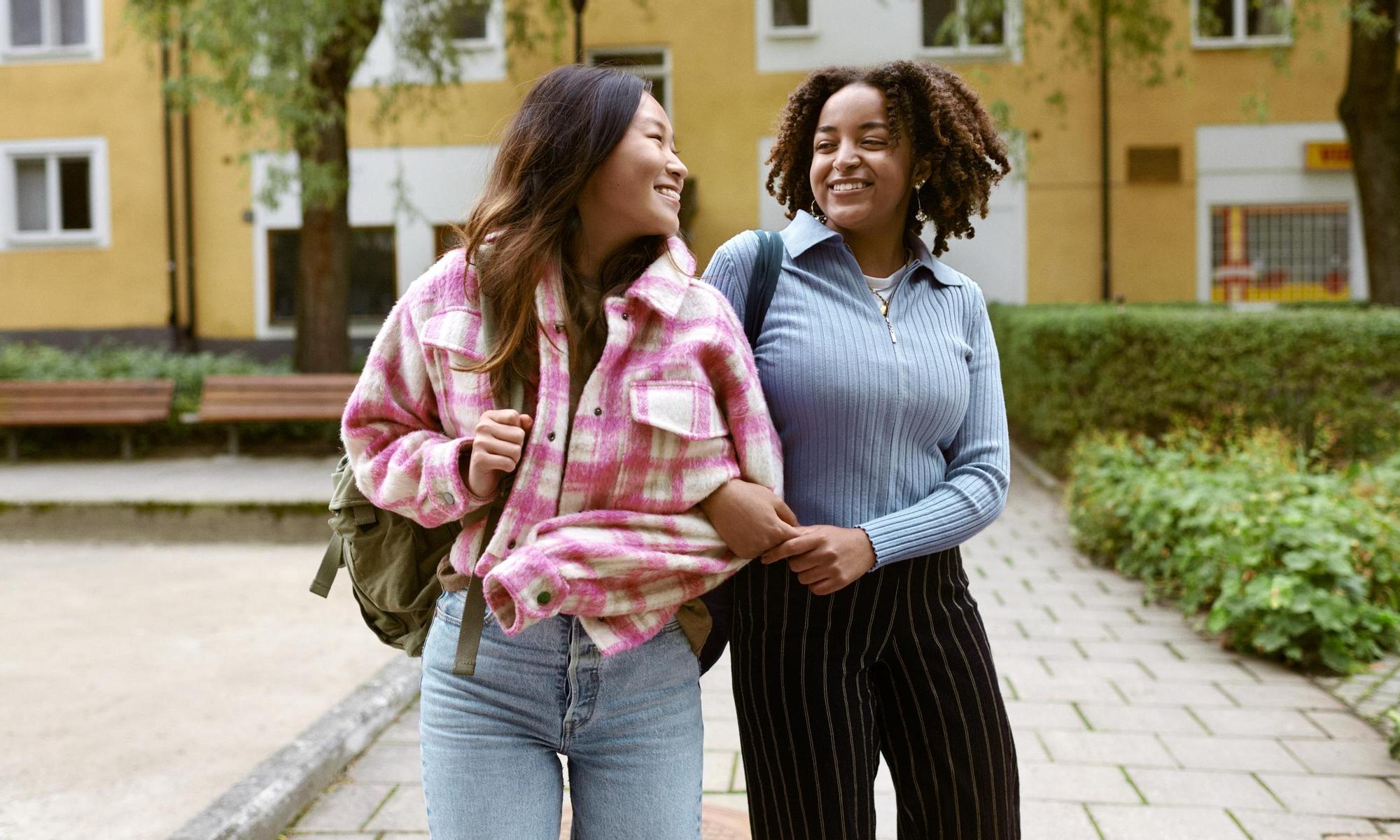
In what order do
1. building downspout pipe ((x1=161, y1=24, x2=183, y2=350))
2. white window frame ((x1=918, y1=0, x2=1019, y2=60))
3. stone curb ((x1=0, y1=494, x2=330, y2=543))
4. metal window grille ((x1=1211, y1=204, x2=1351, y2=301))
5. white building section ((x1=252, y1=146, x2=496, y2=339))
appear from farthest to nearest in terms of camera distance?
building downspout pipe ((x1=161, y1=24, x2=183, y2=350)) → white building section ((x1=252, y1=146, x2=496, y2=339)) → metal window grille ((x1=1211, y1=204, x2=1351, y2=301)) → white window frame ((x1=918, y1=0, x2=1019, y2=60)) → stone curb ((x1=0, y1=494, x2=330, y2=543))

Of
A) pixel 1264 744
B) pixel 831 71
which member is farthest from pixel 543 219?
pixel 1264 744

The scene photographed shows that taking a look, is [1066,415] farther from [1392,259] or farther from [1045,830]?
[1045,830]

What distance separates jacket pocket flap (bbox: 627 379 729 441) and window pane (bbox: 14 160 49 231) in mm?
20073

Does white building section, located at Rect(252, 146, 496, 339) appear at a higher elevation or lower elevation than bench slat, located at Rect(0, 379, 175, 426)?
higher

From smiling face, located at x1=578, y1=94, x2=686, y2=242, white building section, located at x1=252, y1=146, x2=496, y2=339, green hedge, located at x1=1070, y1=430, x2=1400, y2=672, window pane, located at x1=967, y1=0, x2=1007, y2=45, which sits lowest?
green hedge, located at x1=1070, y1=430, x2=1400, y2=672

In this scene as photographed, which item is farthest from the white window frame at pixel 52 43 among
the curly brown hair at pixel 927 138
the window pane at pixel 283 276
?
the curly brown hair at pixel 927 138

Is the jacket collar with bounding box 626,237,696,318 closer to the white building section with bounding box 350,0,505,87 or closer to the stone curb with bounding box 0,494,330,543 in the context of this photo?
the stone curb with bounding box 0,494,330,543

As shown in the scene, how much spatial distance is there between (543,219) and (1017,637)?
14.2ft

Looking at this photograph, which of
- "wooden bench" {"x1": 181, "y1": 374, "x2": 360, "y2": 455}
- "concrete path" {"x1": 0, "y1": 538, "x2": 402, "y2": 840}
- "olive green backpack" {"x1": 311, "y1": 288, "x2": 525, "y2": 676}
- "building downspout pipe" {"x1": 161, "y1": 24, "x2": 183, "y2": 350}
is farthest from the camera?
"building downspout pipe" {"x1": 161, "y1": 24, "x2": 183, "y2": 350}

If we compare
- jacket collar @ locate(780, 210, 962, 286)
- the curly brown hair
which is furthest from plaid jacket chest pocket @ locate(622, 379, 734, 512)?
the curly brown hair

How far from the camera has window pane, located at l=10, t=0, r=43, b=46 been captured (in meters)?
18.6

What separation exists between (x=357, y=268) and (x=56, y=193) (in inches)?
194

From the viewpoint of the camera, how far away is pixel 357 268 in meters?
18.6

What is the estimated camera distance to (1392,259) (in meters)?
11.9
